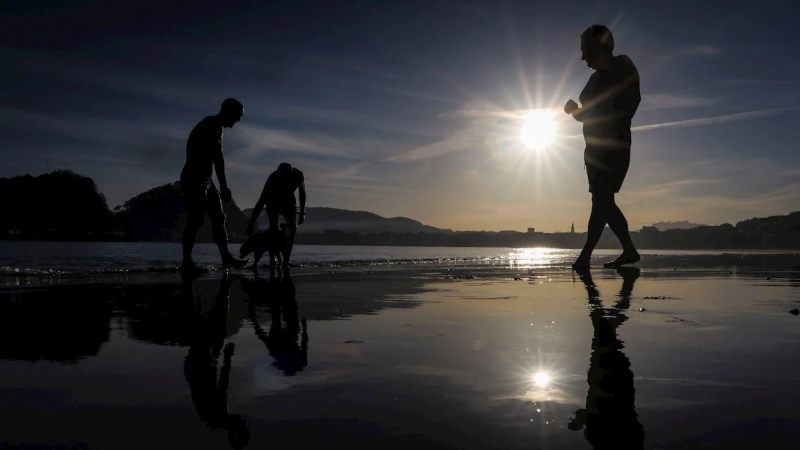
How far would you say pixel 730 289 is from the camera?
6.93 meters

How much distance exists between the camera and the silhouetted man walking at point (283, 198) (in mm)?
13625

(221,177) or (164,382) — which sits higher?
(221,177)

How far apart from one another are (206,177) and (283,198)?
4091mm

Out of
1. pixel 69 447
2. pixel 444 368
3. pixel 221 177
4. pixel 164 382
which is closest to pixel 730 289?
pixel 444 368

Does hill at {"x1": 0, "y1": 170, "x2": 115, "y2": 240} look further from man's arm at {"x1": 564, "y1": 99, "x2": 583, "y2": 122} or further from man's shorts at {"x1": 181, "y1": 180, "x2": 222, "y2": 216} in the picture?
man's arm at {"x1": 564, "y1": 99, "x2": 583, "y2": 122}

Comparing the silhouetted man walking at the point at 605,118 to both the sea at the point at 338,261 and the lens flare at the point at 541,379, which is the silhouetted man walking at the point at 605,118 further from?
the lens flare at the point at 541,379

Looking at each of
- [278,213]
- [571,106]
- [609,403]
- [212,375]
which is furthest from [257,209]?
[609,403]

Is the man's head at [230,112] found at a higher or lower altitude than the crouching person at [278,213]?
higher

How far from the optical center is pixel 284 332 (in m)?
3.55

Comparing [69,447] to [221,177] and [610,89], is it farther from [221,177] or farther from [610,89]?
[610,89]

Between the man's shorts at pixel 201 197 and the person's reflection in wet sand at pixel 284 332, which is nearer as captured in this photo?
the person's reflection in wet sand at pixel 284 332

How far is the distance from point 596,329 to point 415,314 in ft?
4.91

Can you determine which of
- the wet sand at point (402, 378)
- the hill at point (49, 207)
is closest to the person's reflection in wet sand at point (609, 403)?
the wet sand at point (402, 378)

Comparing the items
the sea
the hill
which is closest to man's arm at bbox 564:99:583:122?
the sea
